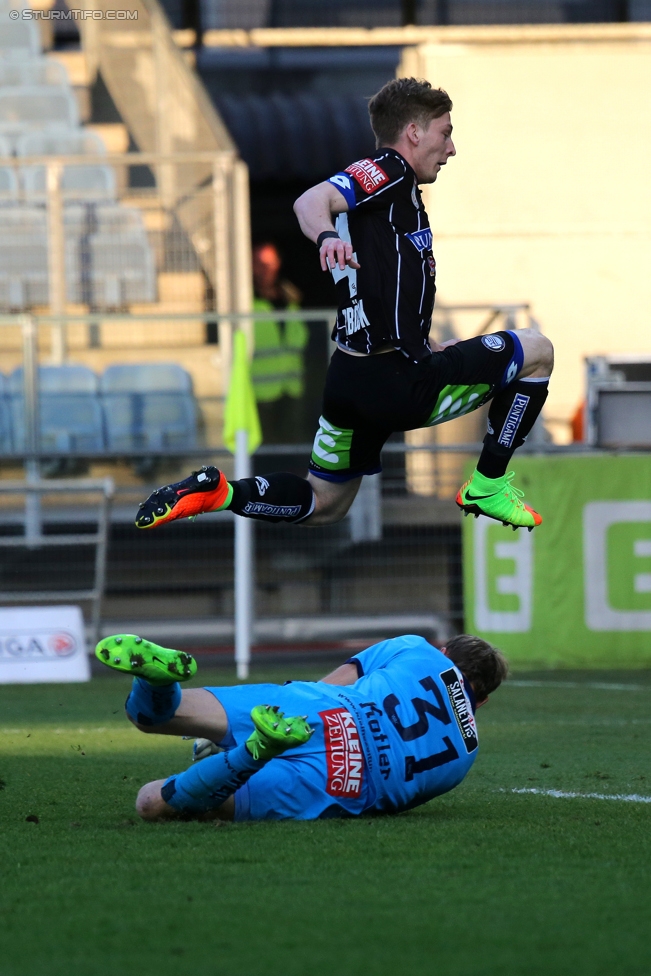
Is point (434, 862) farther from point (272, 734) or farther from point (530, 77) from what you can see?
point (530, 77)

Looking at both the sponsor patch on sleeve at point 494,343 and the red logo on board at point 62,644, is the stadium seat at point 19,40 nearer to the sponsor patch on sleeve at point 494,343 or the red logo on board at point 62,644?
the red logo on board at point 62,644

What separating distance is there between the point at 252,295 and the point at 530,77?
5113mm

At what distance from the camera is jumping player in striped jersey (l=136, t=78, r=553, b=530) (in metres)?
5.15

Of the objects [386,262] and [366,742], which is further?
[386,262]

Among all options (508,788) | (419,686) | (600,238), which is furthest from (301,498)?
(600,238)

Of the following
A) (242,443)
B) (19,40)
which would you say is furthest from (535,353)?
(19,40)

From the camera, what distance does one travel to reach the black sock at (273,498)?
218 inches

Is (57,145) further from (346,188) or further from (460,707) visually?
(460,707)

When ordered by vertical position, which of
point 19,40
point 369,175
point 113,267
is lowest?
point 369,175

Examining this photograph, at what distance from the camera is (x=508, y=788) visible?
5.81 metres

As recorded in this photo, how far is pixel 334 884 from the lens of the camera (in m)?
3.77

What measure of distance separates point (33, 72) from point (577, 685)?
9.78 m

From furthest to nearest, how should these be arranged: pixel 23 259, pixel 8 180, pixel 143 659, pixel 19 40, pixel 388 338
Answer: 1. pixel 19 40
2. pixel 8 180
3. pixel 23 259
4. pixel 388 338
5. pixel 143 659

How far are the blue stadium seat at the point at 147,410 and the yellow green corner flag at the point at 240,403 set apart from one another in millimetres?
1436
